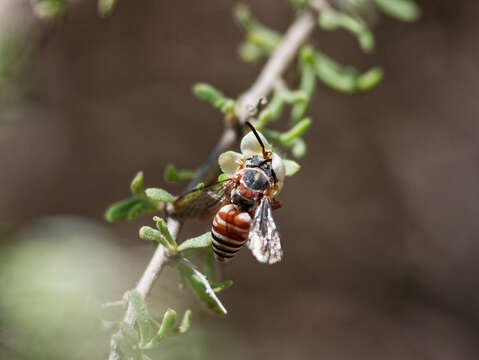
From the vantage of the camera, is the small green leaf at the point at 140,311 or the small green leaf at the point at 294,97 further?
the small green leaf at the point at 294,97

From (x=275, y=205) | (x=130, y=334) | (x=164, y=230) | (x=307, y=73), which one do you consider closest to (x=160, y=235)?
(x=164, y=230)

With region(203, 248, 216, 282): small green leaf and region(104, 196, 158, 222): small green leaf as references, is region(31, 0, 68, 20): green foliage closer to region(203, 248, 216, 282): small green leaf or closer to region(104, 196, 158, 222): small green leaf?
region(104, 196, 158, 222): small green leaf

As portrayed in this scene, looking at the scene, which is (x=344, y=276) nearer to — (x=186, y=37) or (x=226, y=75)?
(x=226, y=75)

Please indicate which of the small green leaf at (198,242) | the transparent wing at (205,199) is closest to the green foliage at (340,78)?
the transparent wing at (205,199)

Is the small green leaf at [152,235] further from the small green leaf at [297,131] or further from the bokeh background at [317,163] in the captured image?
the bokeh background at [317,163]

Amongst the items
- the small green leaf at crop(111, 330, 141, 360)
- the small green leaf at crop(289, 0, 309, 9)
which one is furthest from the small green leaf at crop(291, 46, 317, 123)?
the small green leaf at crop(111, 330, 141, 360)
